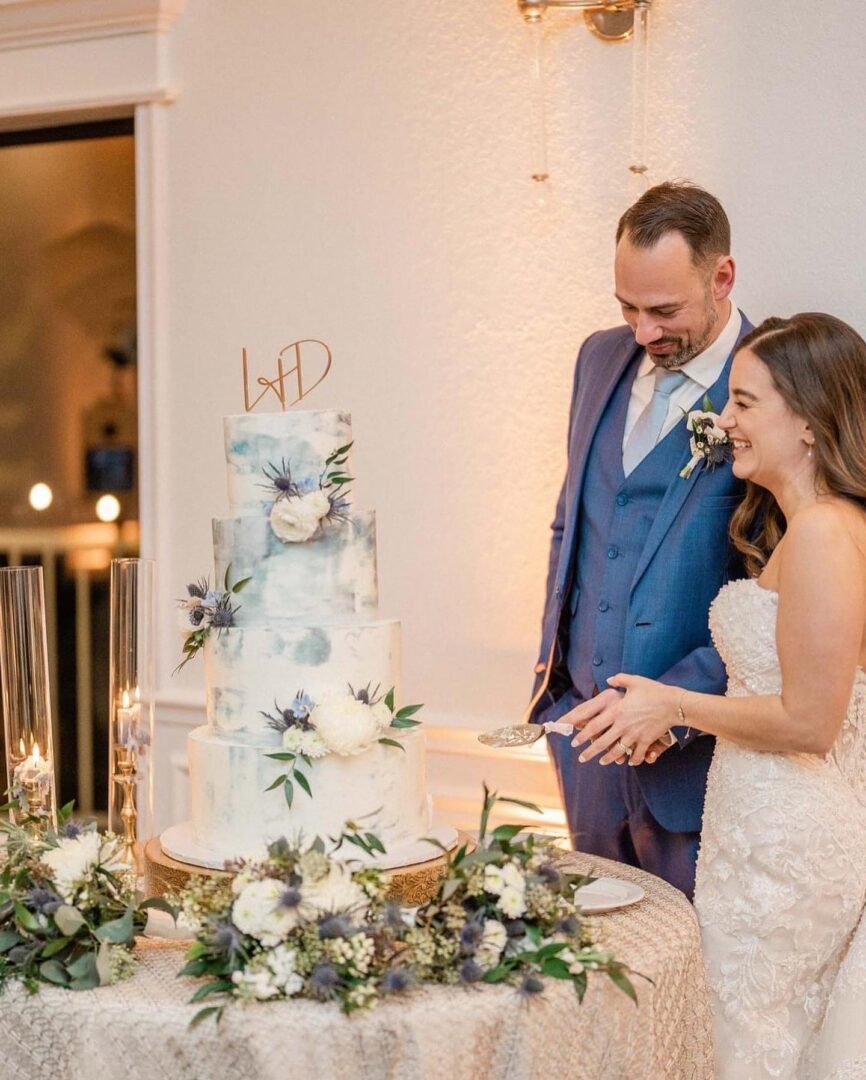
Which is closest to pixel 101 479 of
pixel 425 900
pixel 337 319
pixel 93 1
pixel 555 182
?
pixel 337 319

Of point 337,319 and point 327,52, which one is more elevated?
point 327,52

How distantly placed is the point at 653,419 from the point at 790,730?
86 centimetres

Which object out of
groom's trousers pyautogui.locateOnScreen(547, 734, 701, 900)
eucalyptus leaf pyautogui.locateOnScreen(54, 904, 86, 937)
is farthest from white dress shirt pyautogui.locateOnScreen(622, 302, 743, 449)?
eucalyptus leaf pyautogui.locateOnScreen(54, 904, 86, 937)

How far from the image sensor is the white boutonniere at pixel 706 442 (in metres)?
2.83

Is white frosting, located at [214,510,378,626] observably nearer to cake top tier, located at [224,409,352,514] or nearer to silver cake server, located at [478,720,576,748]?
cake top tier, located at [224,409,352,514]

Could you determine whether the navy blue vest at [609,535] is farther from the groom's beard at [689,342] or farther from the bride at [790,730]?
the bride at [790,730]

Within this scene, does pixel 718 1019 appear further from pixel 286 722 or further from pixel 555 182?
pixel 555 182

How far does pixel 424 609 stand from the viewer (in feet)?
13.0

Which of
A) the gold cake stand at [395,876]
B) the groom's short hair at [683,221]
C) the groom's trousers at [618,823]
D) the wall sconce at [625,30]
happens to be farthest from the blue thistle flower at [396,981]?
the wall sconce at [625,30]

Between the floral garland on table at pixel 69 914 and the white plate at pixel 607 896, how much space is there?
703 mm

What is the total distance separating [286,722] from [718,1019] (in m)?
0.90

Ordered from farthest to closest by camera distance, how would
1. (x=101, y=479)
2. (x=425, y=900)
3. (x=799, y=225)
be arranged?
1. (x=101, y=479)
2. (x=799, y=225)
3. (x=425, y=900)

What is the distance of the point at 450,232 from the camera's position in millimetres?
3855

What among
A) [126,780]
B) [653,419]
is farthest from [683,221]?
[126,780]
